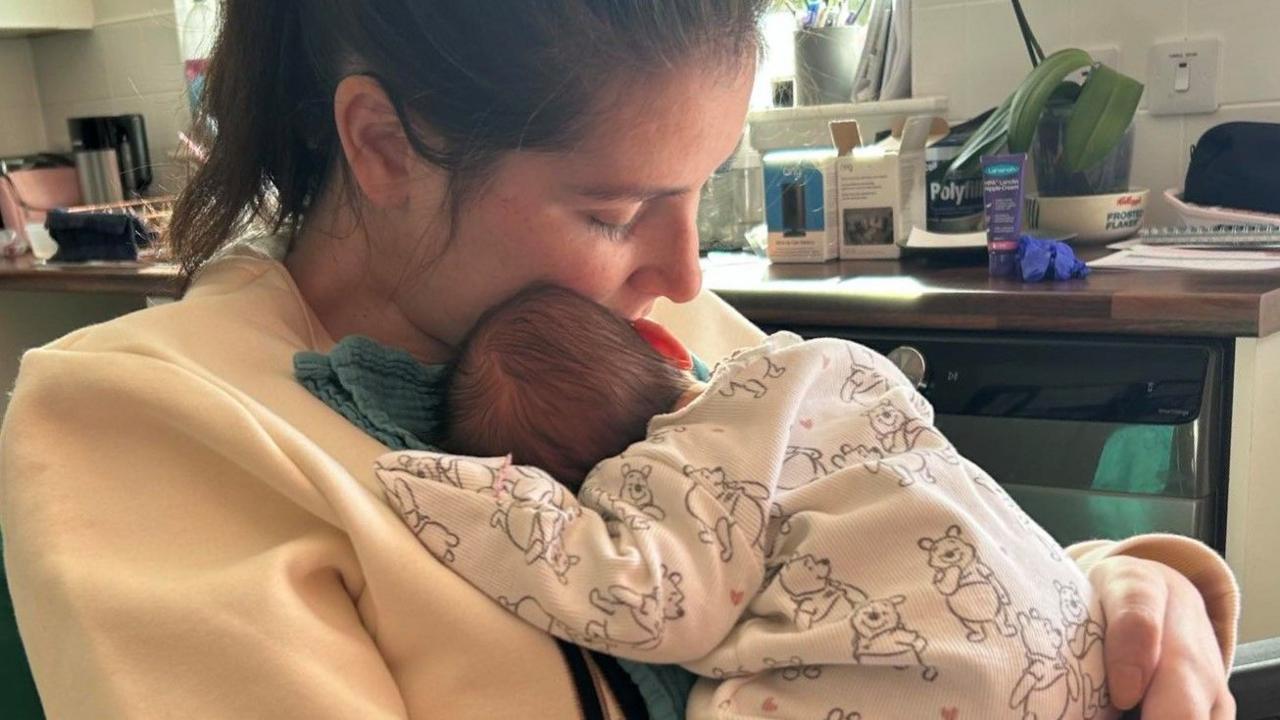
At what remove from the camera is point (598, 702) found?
0.72m

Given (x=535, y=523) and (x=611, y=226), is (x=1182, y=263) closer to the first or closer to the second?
(x=611, y=226)

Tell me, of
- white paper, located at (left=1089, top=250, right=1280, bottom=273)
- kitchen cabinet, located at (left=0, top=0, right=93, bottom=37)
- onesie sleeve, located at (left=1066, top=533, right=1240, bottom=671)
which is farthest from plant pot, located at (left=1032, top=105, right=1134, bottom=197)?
kitchen cabinet, located at (left=0, top=0, right=93, bottom=37)

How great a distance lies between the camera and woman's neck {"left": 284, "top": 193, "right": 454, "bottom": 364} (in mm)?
964

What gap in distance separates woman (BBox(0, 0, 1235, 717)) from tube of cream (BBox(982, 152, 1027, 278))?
788mm

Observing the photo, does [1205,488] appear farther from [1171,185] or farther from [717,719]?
[717,719]

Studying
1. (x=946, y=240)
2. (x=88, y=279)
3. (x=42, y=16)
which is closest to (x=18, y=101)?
(x=42, y=16)

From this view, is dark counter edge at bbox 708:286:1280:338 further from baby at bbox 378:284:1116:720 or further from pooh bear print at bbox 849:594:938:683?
pooh bear print at bbox 849:594:938:683

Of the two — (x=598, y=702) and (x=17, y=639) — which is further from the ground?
(x=598, y=702)

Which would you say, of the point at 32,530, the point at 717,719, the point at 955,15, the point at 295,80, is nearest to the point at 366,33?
the point at 295,80

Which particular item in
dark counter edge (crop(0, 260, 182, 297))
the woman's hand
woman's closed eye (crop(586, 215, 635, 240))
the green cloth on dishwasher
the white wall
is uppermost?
woman's closed eye (crop(586, 215, 635, 240))

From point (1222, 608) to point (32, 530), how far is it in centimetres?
83

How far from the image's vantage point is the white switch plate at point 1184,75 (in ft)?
6.39

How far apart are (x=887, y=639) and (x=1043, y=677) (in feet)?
0.32

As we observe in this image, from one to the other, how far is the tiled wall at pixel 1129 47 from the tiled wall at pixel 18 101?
2760 millimetres
